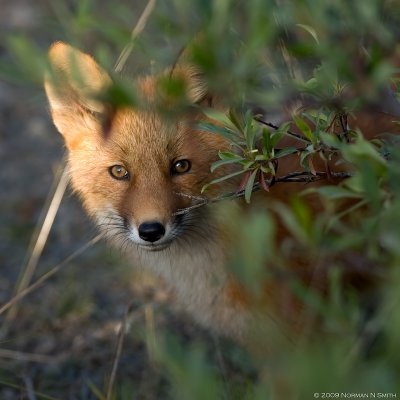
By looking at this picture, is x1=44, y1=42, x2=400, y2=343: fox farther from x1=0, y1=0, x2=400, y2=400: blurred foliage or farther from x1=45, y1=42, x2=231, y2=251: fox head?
x1=0, y1=0, x2=400, y2=400: blurred foliage

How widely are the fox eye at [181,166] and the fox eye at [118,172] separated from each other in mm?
216

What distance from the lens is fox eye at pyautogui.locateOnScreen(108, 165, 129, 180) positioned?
3035 millimetres

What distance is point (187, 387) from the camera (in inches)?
48.1

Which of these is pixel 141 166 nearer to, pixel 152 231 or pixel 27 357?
pixel 152 231

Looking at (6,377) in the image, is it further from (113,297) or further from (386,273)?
(386,273)

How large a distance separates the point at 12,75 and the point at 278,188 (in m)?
1.84

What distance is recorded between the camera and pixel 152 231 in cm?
275

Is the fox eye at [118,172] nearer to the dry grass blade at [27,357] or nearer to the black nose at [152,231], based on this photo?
the black nose at [152,231]

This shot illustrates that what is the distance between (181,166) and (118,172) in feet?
0.95

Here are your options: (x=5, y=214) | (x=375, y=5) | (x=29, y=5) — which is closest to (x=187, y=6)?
(x=375, y=5)

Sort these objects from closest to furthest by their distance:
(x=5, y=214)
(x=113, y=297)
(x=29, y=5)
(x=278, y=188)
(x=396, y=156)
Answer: (x=396, y=156)
(x=278, y=188)
(x=113, y=297)
(x=5, y=214)
(x=29, y=5)

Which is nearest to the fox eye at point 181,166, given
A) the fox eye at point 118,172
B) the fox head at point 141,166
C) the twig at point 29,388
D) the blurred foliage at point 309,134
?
the fox head at point 141,166

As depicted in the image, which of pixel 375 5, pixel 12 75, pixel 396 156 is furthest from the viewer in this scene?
pixel 375 5

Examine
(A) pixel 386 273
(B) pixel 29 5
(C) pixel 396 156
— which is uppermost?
(B) pixel 29 5
